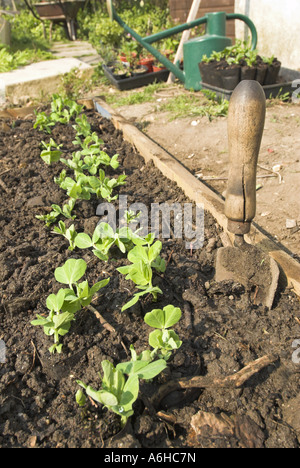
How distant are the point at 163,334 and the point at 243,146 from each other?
0.70 m

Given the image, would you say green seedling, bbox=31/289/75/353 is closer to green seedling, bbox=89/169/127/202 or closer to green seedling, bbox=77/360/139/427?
green seedling, bbox=77/360/139/427

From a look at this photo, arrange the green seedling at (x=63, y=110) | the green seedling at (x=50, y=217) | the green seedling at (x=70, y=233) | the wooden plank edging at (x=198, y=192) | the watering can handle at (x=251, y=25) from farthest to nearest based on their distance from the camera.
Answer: the watering can handle at (x=251, y=25)
the green seedling at (x=63, y=110)
the green seedling at (x=50, y=217)
the green seedling at (x=70, y=233)
the wooden plank edging at (x=198, y=192)

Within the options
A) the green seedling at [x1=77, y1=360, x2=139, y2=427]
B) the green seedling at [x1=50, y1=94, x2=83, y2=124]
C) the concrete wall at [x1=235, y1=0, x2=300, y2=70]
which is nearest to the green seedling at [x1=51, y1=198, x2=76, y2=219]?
the green seedling at [x1=77, y1=360, x2=139, y2=427]

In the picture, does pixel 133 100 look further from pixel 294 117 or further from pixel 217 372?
pixel 217 372

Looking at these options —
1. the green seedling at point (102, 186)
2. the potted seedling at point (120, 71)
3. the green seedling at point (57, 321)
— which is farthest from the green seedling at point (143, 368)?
the potted seedling at point (120, 71)

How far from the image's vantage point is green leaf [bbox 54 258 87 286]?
1.44 metres

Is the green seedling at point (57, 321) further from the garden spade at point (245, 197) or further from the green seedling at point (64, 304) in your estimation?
the garden spade at point (245, 197)

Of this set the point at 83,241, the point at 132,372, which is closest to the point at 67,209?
the point at 83,241

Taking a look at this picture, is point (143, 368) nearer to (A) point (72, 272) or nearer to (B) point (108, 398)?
(B) point (108, 398)

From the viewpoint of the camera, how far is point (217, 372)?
1291mm

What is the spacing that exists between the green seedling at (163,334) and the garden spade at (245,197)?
17.3 inches

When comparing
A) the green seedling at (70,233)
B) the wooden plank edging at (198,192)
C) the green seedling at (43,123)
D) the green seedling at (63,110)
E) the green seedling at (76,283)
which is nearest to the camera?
the green seedling at (76,283)

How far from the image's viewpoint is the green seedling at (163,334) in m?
1.25

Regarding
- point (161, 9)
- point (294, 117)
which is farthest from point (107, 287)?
point (161, 9)
